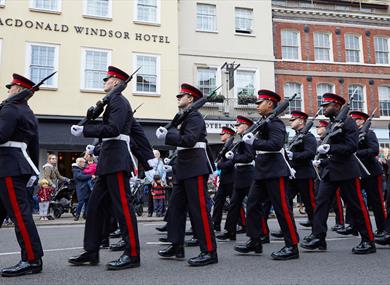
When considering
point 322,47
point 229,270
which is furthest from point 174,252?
point 322,47

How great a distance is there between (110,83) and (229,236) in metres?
3.73

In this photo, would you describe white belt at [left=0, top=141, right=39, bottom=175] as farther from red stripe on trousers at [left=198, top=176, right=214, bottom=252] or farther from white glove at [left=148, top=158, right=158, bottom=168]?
red stripe on trousers at [left=198, top=176, right=214, bottom=252]

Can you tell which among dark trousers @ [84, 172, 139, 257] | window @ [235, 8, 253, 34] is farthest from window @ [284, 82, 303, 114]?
dark trousers @ [84, 172, 139, 257]

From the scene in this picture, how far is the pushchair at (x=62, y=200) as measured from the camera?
1303 cm

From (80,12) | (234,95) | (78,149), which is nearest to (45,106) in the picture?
(78,149)

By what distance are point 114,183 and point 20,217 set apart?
1.09 m

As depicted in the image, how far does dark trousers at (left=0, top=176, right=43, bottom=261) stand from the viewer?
474cm

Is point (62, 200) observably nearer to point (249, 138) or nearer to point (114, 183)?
point (114, 183)

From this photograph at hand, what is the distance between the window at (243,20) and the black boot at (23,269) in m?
18.9

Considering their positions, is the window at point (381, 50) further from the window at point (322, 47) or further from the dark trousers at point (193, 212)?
the dark trousers at point (193, 212)

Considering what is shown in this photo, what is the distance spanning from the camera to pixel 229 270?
494 centimetres

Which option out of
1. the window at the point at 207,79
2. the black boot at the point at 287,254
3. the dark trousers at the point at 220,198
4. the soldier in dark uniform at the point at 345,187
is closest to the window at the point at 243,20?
the window at the point at 207,79

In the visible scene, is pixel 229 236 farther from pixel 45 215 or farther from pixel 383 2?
pixel 383 2

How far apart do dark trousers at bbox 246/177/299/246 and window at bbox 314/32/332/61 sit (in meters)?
18.5
